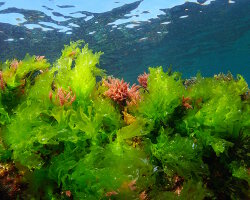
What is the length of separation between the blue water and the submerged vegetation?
11.9m

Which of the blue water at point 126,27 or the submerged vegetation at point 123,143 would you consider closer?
the submerged vegetation at point 123,143

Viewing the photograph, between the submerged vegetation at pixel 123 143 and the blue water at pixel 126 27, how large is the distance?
11.9 meters

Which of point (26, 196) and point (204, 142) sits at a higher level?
point (204, 142)

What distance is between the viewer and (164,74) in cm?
292

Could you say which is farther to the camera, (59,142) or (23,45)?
(23,45)

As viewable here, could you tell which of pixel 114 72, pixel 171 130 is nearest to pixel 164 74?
pixel 171 130

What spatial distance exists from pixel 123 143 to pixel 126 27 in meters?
22.3

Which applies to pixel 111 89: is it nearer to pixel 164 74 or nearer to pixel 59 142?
pixel 164 74

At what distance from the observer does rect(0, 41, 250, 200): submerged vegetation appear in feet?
7.10

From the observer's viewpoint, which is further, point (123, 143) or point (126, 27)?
point (126, 27)

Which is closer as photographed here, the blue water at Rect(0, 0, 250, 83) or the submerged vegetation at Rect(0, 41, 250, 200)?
the submerged vegetation at Rect(0, 41, 250, 200)

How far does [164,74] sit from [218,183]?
1.37 metres

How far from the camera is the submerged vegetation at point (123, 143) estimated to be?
2164 mm

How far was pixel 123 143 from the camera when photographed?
2410 mm
